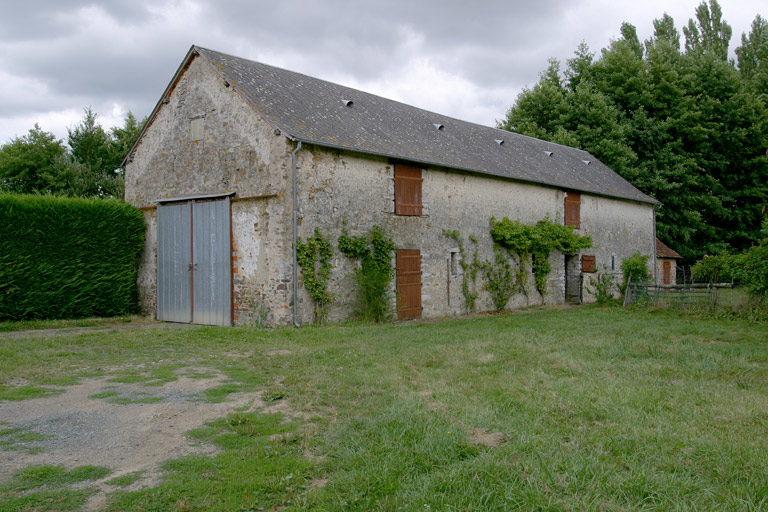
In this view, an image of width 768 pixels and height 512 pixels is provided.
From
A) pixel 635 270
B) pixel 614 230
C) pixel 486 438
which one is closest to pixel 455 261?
pixel 635 270

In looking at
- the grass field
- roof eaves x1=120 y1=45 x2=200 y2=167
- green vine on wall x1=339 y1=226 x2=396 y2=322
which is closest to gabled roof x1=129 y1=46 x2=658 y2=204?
roof eaves x1=120 y1=45 x2=200 y2=167

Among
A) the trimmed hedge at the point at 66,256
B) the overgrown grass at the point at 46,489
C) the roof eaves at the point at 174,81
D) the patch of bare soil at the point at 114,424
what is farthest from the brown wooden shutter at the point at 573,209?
the overgrown grass at the point at 46,489

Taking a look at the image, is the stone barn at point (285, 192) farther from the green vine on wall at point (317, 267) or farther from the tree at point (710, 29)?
the tree at point (710, 29)

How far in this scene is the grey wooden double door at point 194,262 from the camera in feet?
41.3

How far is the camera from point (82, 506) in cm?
316

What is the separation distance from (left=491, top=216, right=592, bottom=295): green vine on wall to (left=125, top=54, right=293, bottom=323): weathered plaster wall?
24.2 feet

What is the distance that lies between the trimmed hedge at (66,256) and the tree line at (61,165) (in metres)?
13.0

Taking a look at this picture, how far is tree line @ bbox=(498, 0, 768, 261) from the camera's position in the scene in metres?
28.0

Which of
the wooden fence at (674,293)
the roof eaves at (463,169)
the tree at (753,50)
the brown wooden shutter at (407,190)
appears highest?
the tree at (753,50)

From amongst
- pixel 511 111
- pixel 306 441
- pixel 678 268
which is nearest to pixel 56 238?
pixel 306 441

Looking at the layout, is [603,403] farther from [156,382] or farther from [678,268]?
[678,268]

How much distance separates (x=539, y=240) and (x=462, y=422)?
13.9 m

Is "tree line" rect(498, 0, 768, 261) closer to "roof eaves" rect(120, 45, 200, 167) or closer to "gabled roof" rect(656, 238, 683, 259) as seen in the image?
"gabled roof" rect(656, 238, 683, 259)

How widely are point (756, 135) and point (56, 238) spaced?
102 feet
